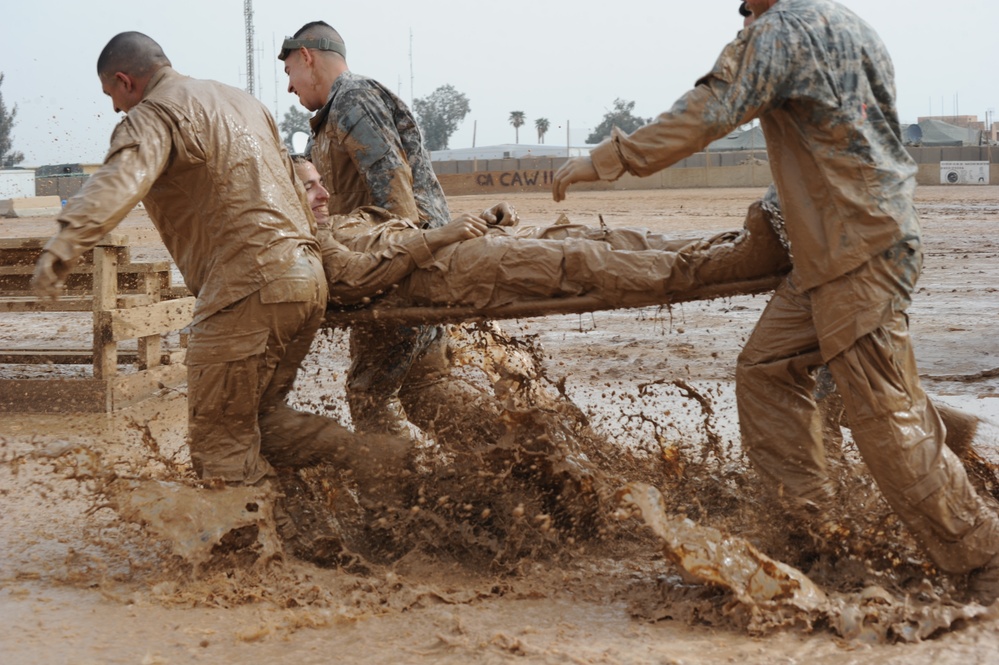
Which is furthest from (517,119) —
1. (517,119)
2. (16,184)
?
(16,184)

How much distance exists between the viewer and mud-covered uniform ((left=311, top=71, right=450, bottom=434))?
5219 mm

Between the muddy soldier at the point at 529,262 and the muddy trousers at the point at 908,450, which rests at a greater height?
the muddy soldier at the point at 529,262

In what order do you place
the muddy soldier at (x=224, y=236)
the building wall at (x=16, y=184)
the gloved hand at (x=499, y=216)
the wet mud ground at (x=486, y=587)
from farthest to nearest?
the building wall at (x=16, y=184), the gloved hand at (x=499, y=216), the muddy soldier at (x=224, y=236), the wet mud ground at (x=486, y=587)

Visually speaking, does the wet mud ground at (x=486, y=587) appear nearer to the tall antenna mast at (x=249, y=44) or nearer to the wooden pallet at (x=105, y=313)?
the wooden pallet at (x=105, y=313)

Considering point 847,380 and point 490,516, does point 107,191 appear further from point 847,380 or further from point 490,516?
point 847,380

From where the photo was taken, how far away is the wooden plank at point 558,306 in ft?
13.9

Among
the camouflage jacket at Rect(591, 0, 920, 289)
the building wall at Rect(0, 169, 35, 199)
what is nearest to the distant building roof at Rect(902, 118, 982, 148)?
the building wall at Rect(0, 169, 35, 199)

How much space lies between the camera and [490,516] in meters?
4.64

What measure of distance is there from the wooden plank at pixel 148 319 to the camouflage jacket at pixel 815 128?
4.15m

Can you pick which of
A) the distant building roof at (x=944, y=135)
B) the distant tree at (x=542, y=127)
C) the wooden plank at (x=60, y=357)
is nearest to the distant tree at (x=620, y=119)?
the distant tree at (x=542, y=127)

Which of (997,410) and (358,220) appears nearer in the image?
(358,220)

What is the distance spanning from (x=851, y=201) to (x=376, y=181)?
91.6 inches

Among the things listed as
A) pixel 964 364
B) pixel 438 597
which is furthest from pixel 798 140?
pixel 964 364

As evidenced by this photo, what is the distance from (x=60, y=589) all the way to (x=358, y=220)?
189 centimetres
